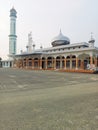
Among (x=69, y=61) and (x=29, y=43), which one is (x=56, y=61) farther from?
(x=29, y=43)

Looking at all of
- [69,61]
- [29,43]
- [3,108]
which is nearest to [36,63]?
[69,61]

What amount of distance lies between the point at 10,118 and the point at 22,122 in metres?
0.51

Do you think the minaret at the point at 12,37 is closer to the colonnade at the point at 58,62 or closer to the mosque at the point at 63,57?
the mosque at the point at 63,57

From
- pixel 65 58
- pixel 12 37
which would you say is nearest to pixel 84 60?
pixel 65 58

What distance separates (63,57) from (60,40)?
1326 centimetres

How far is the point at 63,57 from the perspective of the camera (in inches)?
1631

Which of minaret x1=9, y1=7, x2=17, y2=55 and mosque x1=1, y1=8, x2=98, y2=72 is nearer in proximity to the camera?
mosque x1=1, y1=8, x2=98, y2=72

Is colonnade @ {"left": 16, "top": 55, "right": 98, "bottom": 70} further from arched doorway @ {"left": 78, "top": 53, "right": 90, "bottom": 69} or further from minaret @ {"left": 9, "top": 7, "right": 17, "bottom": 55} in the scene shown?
minaret @ {"left": 9, "top": 7, "right": 17, "bottom": 55}

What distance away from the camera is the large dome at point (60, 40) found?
52.9 m

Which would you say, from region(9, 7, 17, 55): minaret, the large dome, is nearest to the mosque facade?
the large dome

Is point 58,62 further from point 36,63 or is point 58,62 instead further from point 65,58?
point 36,63

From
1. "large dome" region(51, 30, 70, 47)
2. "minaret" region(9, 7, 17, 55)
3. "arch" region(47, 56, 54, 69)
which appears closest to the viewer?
"arch" region(47, 56, 54, 69)

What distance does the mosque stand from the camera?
117 ft

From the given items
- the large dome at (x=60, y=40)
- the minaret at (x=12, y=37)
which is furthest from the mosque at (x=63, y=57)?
the minaret at (x=12, y=37)
